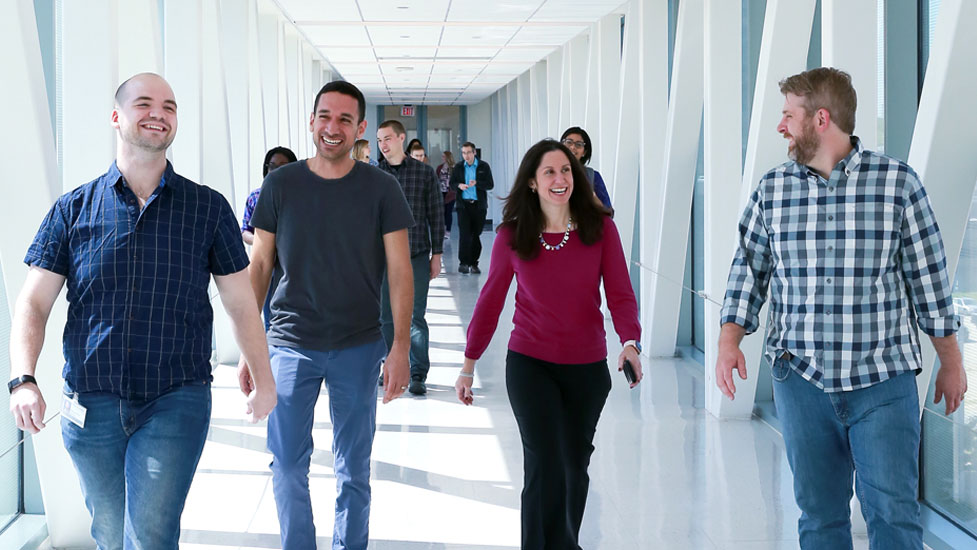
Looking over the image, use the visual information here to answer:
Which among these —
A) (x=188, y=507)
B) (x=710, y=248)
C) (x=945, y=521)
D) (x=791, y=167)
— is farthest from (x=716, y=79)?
(x=188, y=507)

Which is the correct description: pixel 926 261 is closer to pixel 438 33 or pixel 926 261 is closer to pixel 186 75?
pixel 186 75

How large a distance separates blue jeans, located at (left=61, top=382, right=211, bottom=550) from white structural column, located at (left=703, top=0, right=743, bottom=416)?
171 inches

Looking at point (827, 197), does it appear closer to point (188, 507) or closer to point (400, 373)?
point (400, 373)

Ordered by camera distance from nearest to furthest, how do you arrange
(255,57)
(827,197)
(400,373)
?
1. (827,197)
2. (400,373)
3. (255,57)

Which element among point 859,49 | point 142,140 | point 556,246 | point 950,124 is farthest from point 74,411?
point 859,49

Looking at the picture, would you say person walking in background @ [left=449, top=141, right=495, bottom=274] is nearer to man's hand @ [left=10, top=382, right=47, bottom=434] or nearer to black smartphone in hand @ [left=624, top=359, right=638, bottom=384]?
black smartphone in hand @ [left=624, top=359, right=638, bottom=384]

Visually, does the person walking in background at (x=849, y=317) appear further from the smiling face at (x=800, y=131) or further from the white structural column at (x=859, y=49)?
the white structural column at (x=859, y=49)

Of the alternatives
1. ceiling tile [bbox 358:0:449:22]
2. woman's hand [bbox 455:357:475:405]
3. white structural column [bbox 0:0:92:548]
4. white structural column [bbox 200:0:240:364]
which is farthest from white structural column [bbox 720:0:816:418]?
ceiling tile [bbox 358:0:449:22]

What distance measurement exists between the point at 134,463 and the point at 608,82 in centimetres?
934

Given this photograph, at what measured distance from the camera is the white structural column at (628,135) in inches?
384

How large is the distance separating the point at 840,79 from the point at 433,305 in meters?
9.44

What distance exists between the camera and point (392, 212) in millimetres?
3619

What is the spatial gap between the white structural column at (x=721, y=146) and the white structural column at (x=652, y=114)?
2.39 metres

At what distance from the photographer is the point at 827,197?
2.92 m
